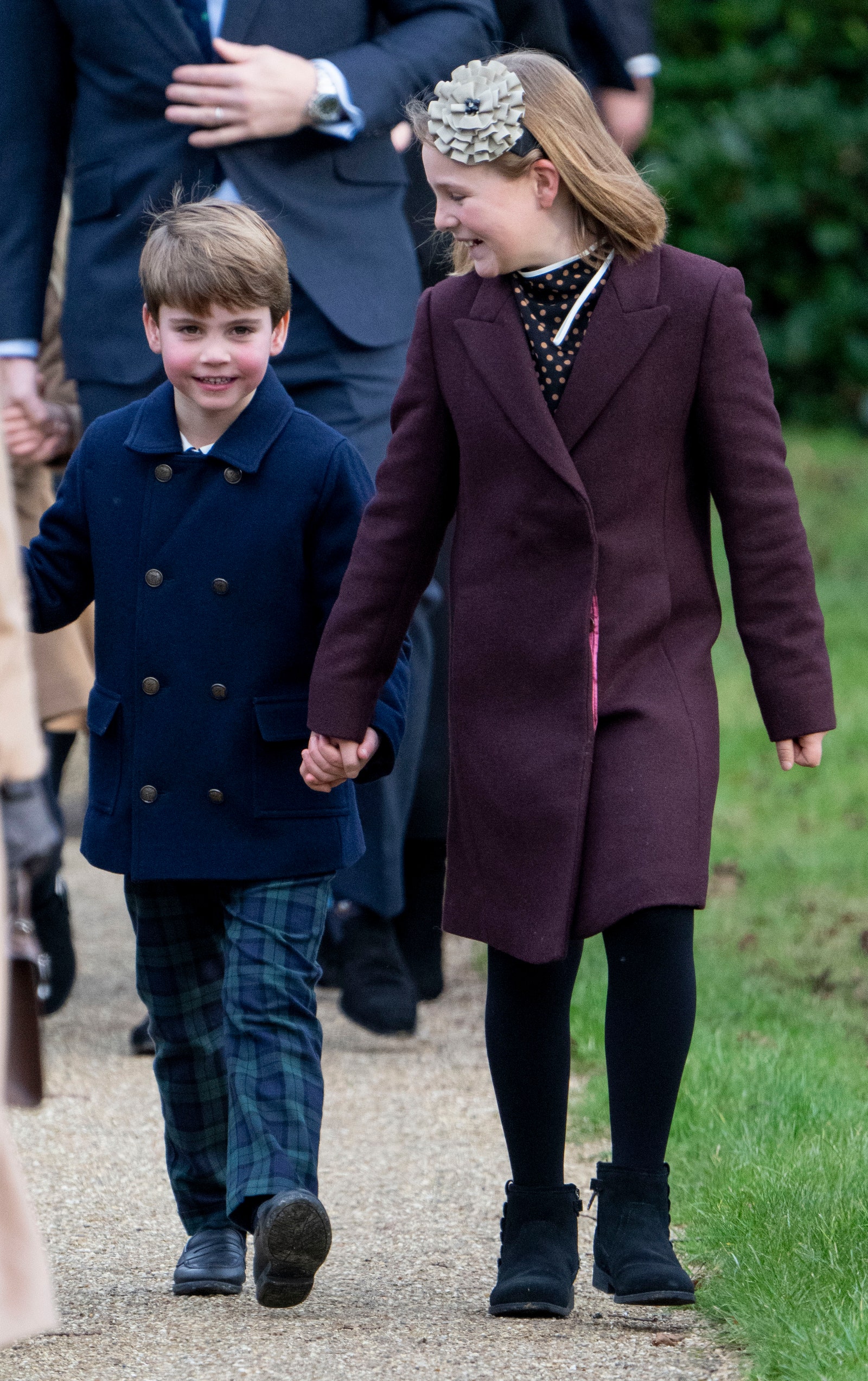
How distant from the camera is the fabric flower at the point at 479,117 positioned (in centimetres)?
312

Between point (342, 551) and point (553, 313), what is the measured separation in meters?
0.46

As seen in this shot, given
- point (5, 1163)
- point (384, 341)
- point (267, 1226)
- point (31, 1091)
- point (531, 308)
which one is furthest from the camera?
point (384, 341)

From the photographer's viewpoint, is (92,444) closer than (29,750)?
No

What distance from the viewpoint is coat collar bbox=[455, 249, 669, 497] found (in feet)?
10.1

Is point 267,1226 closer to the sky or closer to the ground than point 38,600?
closer to the ground

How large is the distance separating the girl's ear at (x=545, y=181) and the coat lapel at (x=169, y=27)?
4.52ft

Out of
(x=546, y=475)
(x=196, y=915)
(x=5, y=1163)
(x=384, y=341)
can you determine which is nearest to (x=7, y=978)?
(x=5, y=1163)

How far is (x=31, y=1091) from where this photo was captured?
8.88 feet

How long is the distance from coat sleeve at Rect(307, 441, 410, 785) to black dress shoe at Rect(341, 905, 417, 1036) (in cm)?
142

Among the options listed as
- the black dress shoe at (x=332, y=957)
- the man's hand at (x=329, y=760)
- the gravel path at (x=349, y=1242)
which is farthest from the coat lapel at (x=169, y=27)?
the gravel path at (x=349, y=1242)

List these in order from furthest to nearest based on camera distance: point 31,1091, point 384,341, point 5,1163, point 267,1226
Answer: point 384,341
point 267,1226
point 31,1091
point 5,1163

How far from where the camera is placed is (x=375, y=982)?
471cm

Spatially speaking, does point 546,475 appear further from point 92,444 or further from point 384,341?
point 384,341

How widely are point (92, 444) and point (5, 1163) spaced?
1.32 m
